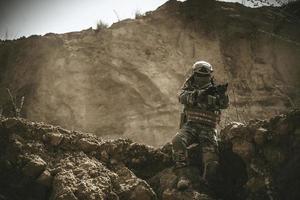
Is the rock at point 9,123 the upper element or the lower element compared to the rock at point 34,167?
upper

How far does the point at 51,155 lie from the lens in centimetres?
557

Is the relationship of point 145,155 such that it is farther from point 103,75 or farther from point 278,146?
point 103,75

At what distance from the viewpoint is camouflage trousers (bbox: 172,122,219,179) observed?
568 cm

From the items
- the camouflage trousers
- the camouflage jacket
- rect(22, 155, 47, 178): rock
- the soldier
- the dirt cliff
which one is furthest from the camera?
the dirt cliff

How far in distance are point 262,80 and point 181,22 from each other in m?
2.98

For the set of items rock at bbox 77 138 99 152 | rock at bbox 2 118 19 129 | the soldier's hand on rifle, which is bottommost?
rock at bbox 77 138 99 152

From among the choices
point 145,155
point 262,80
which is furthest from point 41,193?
point 262,80

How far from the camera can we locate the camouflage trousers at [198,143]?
18.6 feet

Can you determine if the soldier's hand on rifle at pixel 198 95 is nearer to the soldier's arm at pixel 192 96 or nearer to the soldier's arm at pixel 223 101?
the soldier's arm at pixel 192 96

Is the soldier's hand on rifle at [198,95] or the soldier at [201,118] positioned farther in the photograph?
the soldier's hand on rifle at [198,95]

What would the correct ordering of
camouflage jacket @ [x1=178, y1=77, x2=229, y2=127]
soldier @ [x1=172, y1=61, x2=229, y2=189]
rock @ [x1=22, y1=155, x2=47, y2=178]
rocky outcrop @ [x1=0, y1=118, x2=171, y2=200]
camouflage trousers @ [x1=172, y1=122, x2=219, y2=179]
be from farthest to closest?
camouflage jacket @ [x1=178, y1=77, x2=229, y2=127]
soldier @ [x1=172, y1=61, x2=229, y2=189]
camouflage trousers @ [x1=172, y1=122, x2=219, y2=179]
rock @ [x1=22, y1=155, x2=47, y2=178]
rocky outcrop @ [x1=0, y1=118, x2=171, y2=200]

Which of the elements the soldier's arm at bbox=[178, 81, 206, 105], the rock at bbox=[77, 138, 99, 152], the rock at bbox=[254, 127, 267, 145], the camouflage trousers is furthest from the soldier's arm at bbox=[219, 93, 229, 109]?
the rock at bbox=[77, 138, 99, 152]

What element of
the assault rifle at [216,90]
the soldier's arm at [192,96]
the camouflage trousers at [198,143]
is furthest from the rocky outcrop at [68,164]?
the assault rifle at [216,90]

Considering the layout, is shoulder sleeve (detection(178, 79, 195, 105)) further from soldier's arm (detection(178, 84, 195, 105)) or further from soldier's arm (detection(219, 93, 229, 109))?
soldier's arm (detection(219, 93, 229, 109))
